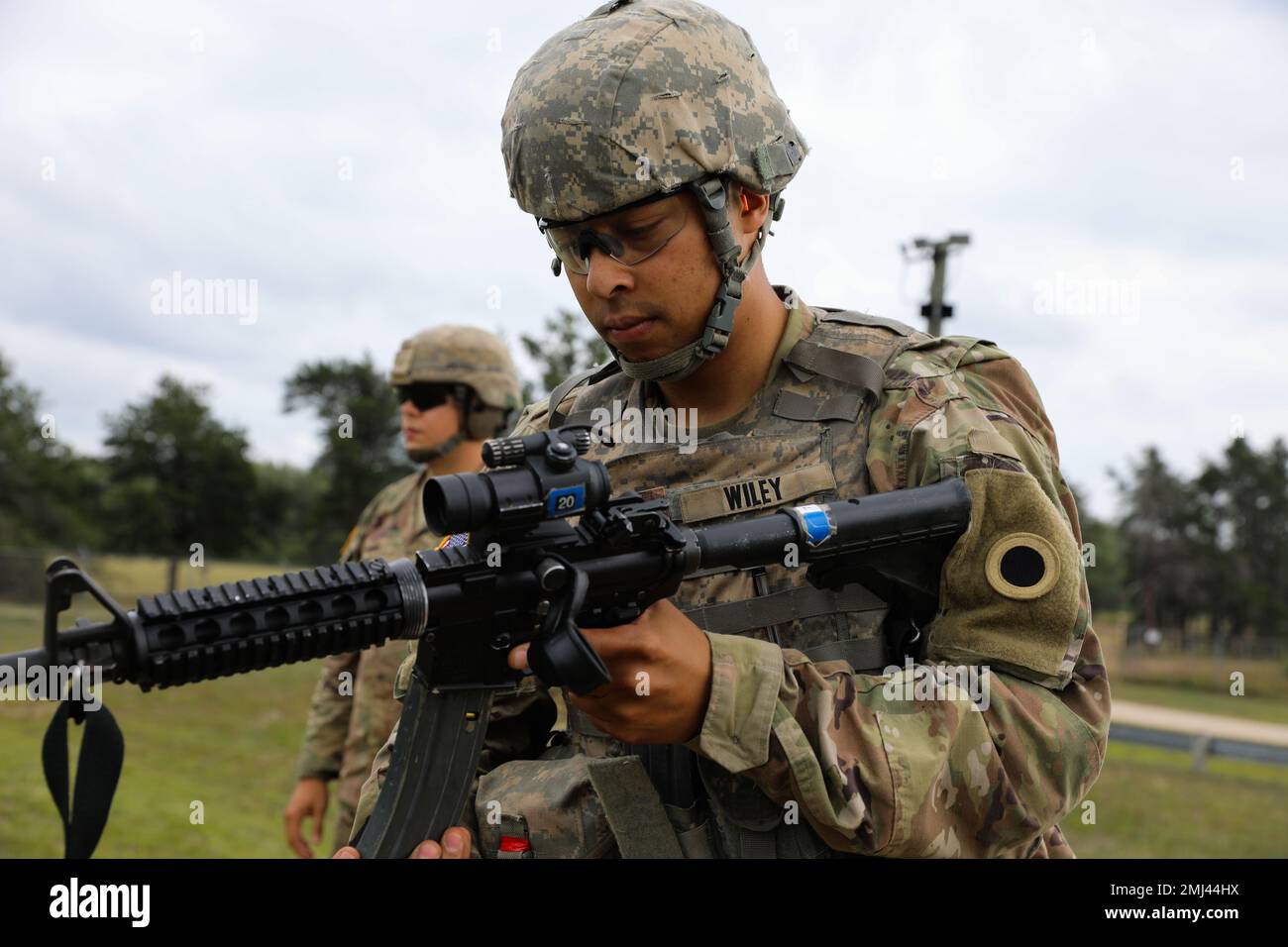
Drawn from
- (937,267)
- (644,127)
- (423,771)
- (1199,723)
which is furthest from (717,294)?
(1199,723)

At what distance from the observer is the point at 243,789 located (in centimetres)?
1420

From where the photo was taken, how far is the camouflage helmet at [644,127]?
2.82 m

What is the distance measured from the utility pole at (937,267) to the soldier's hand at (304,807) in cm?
990

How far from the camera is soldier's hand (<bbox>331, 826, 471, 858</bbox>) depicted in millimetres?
2895

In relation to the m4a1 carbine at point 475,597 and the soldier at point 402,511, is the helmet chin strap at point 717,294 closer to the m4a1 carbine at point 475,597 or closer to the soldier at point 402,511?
the m4a1 carbine at point 475,597

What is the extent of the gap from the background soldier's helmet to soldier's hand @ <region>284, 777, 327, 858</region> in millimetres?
2158

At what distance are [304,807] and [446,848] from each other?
13.1 feet

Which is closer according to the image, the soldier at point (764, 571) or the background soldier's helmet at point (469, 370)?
the soldier at point (764, 571)

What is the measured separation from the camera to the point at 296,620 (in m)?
2.29

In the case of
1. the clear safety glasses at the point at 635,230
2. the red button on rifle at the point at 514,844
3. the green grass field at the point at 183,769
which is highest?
the clear safety glasses at the point at 635,230

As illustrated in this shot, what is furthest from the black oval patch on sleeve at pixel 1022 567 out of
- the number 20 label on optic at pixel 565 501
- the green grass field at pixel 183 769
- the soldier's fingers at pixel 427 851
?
the green grass field at pixel 183 769

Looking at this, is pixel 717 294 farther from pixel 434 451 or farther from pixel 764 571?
pixel 434 451
